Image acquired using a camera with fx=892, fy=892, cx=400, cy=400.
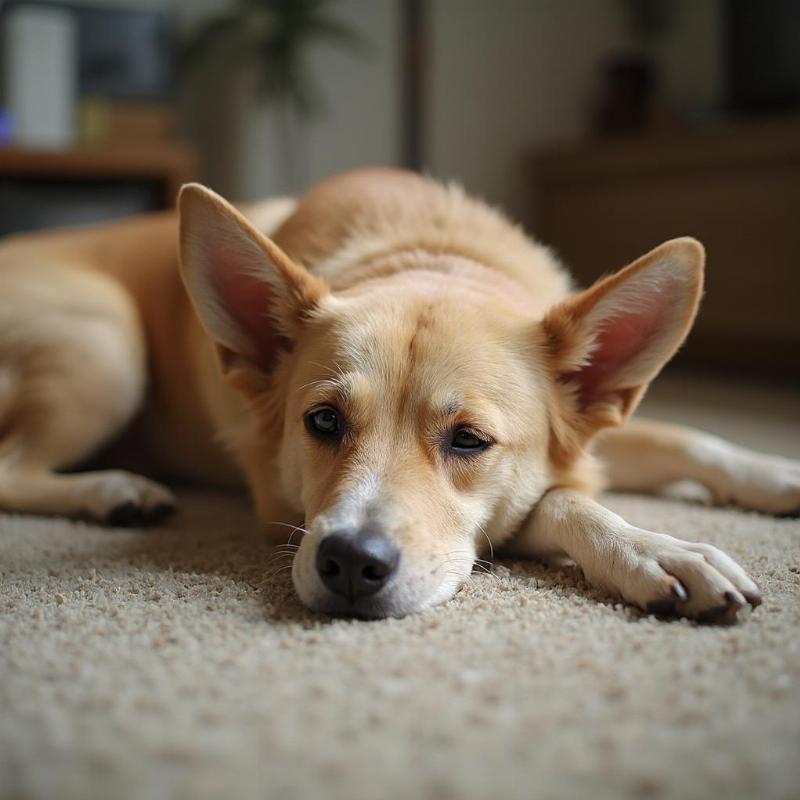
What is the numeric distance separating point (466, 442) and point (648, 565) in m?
0.35

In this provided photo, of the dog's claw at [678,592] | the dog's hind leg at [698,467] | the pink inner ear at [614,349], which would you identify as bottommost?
the dog's hind leg at [698,467]

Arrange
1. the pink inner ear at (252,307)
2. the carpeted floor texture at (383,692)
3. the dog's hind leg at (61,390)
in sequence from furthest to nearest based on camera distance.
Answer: the dog's hind leg at (61,390)
the pink inner ear at (252,307)
the carpeted floor texture at (383,692)

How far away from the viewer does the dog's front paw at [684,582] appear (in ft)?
4.13

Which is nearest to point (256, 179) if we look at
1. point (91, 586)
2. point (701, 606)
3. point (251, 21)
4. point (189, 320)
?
point (251, 21)

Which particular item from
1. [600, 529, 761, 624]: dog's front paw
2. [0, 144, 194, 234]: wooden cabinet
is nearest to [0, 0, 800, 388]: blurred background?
[0, 144, 194, 234]: wooden cabinet

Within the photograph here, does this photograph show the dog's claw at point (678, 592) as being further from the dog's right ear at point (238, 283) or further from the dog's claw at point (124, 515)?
the dog's claw at point (124, 515)

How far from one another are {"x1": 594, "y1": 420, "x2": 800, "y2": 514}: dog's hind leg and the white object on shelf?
356 centimetres

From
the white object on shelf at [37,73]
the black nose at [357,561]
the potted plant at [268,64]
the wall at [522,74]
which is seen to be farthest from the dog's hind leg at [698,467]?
the wall at [522,74]

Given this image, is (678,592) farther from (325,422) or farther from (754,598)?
(325,422)

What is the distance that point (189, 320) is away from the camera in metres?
2.24

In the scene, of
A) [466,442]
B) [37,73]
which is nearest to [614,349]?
[466,442]

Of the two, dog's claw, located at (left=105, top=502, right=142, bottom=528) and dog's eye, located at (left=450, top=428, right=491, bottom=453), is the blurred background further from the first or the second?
dog's eye, located at (left=450, top=428, right=491, bottom=453)

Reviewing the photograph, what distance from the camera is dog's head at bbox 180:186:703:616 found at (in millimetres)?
1312

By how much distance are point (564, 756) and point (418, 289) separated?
3.19 feet
